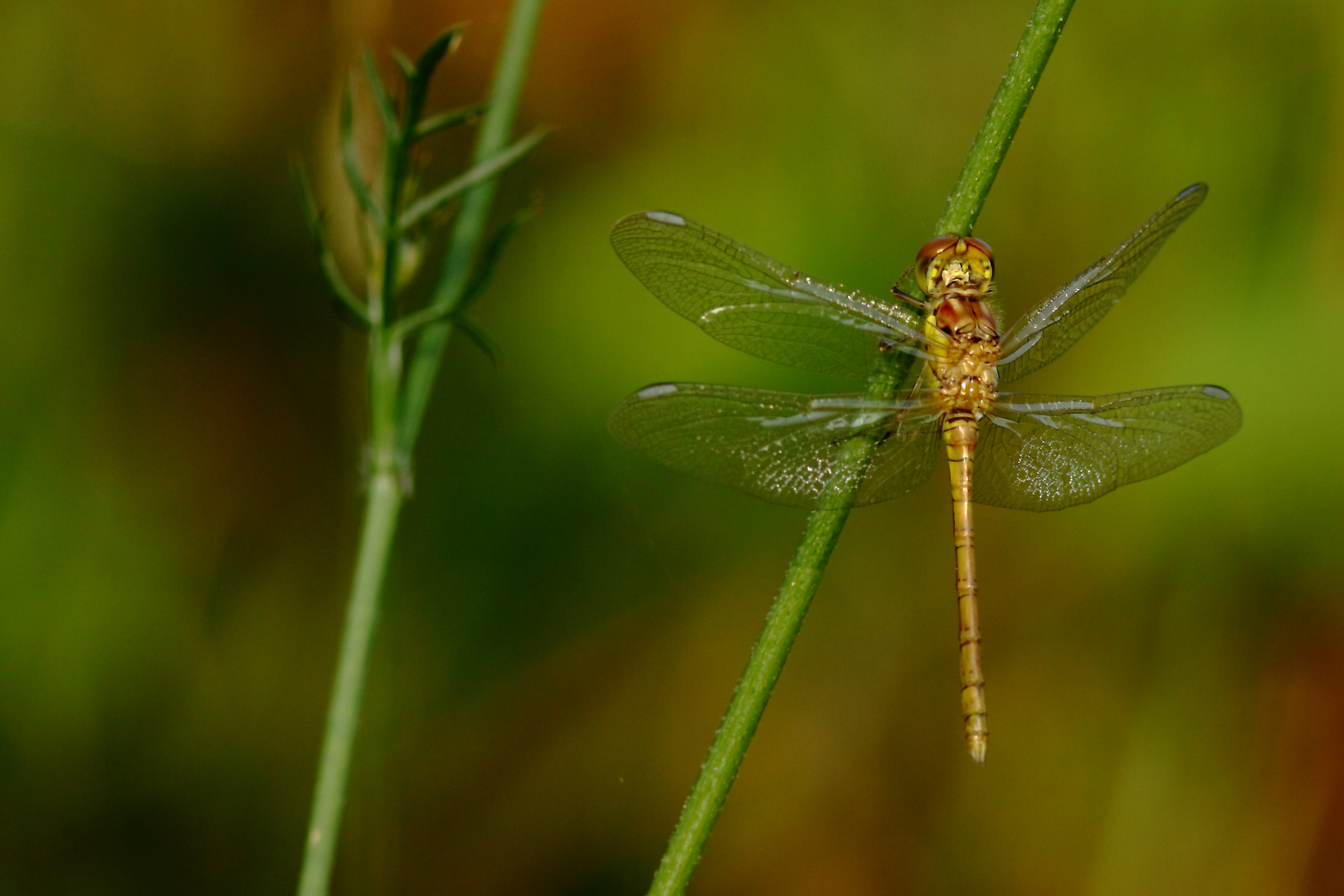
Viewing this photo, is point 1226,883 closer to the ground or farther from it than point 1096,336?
closer to the ground

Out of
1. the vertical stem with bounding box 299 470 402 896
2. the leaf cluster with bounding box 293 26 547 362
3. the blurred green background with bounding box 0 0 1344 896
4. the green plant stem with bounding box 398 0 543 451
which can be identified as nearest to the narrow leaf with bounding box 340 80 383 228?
the leaf cluster with bounding box 293 26 547 362

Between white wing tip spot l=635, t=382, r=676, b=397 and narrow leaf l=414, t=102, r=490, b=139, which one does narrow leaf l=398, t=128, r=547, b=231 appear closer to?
narrow leaf l=414, t=102, r=490, b=139

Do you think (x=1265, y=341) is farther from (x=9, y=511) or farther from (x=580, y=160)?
(x=9, y=511)

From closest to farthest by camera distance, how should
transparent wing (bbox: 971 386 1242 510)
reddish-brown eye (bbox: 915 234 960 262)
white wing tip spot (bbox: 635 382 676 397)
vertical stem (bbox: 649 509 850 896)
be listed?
vertical stem (bbox: 649 509 850 896) < reddish-brown eye (bbox: 915 234 960 262) < white wing tip spot (bbox: 635 382 676 397) < transparent wing (bbox: 971 386 1242 510)

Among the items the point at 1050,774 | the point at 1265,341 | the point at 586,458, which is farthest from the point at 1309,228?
the point at 586,458

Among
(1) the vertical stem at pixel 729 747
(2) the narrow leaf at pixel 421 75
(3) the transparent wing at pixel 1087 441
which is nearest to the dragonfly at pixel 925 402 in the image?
(3) the transparent wing at pixel 1087 441

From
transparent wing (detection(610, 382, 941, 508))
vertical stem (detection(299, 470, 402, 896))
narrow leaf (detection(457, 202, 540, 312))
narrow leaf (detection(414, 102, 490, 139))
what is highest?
narrow leaf (detection(414, 102, 490, 139))
